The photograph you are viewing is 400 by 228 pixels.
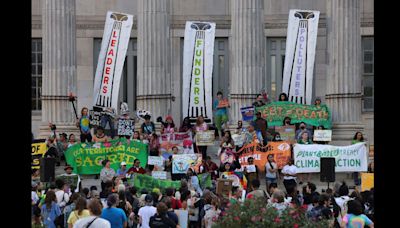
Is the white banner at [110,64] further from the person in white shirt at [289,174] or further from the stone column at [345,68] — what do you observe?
the person in white shirt at [289,174]

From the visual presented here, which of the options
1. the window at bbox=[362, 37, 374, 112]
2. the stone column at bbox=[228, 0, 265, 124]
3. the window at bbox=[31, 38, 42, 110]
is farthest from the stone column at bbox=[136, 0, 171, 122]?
the window at bbox=[362, 37, 374, 112]

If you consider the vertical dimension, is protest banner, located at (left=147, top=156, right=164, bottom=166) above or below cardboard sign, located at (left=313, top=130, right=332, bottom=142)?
below

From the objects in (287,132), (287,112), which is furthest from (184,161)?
(287,112)

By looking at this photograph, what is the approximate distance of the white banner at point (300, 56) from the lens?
3016cm

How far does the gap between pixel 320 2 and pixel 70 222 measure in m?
25.1

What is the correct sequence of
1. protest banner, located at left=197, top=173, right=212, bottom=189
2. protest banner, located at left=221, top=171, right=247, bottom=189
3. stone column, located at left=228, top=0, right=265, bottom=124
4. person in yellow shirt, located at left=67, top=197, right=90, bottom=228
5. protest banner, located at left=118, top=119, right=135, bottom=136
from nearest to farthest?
1. person in yellow shirt, located at left=67, top=197, right=90, bottom=228
2. protest banner, located at left=221, top=171, right=247, bottom=189
3. protest banner, located at left=197, top=173, right=212, bottom=189
4. protest banner, located at left=118, top=119, right=135, bottom=136
5. stone column, located at left=228, top=0, right=265, bottom=124

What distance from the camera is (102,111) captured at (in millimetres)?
30000

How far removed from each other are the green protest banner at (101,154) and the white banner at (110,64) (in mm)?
2471

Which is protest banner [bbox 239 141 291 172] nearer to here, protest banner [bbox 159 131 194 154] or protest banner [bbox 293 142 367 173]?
protest banner [bbox 293 142 367 173]

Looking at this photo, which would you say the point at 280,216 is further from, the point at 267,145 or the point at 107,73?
the point at 107,73

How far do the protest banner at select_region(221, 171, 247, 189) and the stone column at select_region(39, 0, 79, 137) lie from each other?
29.9ft

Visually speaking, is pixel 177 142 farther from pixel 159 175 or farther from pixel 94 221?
pixel 94 221

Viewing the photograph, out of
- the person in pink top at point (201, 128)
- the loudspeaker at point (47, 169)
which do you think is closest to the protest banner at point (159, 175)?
the loudspeaker at point (47, 169)

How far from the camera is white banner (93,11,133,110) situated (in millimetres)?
30016
